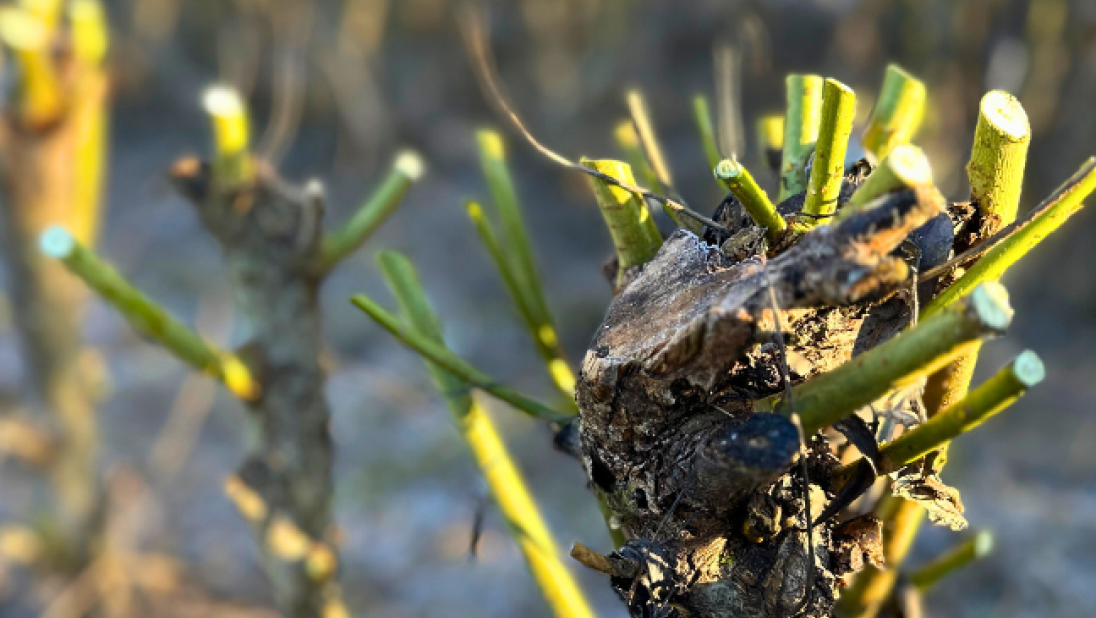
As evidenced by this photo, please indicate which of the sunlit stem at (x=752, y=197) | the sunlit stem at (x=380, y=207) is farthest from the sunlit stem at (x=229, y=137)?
the sunlit stem at (x=752, y=197)

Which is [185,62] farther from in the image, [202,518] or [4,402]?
[202,518]

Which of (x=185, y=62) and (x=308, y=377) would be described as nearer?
(x=308, y=377)

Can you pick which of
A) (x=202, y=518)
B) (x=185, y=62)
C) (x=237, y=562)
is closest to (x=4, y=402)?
(x=202, y=518)

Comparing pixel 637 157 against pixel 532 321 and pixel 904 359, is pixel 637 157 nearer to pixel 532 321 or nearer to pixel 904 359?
pixel 532 321

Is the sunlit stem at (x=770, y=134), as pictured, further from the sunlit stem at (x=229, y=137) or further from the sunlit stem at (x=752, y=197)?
the sunlit stem at (x=229, y=137)

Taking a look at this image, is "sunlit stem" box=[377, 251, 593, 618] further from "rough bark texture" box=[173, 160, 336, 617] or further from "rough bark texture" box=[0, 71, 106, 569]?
"rough bark texture" box=[0, 71, 106, 569]

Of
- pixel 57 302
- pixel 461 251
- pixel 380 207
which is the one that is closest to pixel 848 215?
pixel 380 207

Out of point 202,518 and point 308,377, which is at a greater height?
point 202,518
